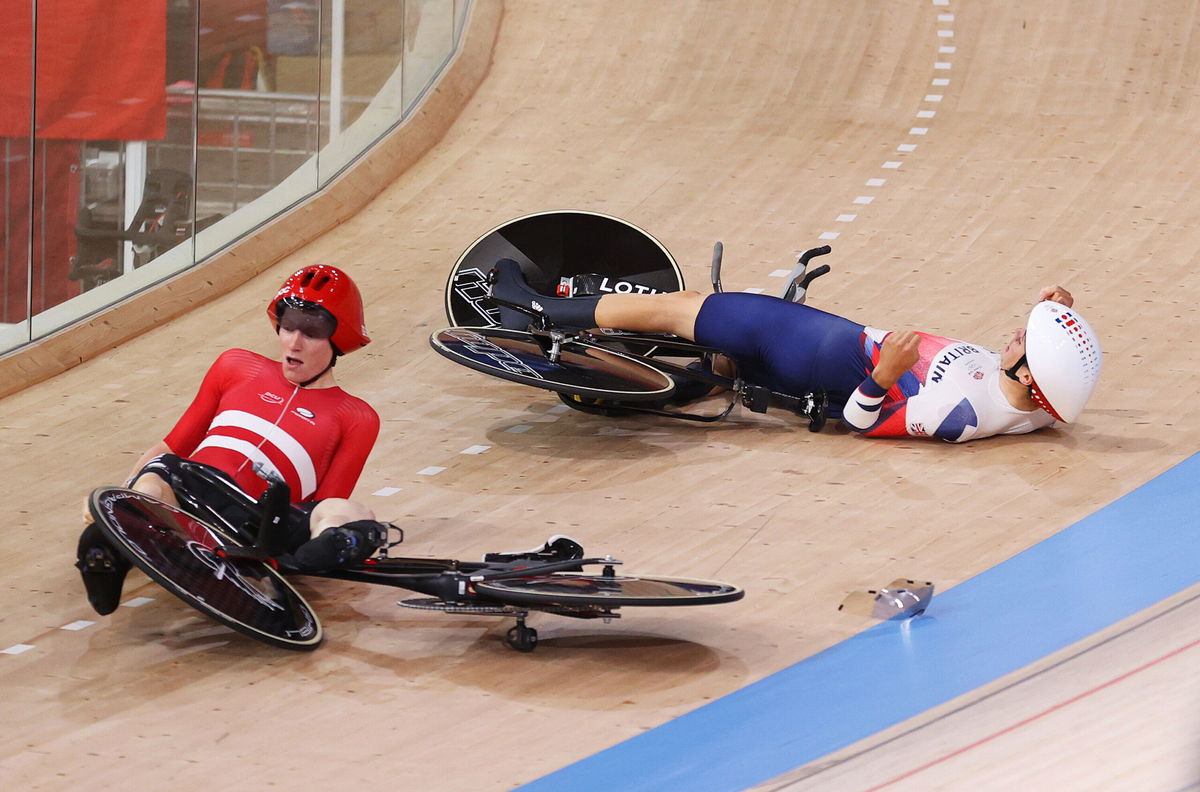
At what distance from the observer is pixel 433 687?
345 centimetres

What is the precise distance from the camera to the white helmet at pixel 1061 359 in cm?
468

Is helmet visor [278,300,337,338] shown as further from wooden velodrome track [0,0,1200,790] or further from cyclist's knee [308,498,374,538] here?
wooden velodrome track [0,0,1200,790]

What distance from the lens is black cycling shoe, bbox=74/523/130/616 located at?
3424 millimetres

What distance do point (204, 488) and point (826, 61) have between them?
21.4 feet

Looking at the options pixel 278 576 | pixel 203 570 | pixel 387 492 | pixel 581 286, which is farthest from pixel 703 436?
pixel 203 570

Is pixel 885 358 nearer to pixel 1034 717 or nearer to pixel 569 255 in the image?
pixel 569 255

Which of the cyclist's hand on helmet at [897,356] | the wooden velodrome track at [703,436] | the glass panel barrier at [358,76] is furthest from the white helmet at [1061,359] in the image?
the glass panel barrier at [358,76]

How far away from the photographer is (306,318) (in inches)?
156

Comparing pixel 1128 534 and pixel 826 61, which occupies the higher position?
pixel 826 61

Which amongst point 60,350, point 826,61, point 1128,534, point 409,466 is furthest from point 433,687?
point 826,61

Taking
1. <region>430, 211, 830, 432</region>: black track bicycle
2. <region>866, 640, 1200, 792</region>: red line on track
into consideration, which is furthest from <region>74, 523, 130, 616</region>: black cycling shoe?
<region>866, 640, 1200, 792</region>: red line on track

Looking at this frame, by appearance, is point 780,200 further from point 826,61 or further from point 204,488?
point 204,488

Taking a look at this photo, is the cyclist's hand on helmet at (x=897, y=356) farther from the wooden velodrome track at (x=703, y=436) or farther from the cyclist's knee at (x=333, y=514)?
the cyclist's knee at (x=333, y=514)

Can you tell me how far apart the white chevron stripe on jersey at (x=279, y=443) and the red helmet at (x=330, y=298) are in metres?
0.26
